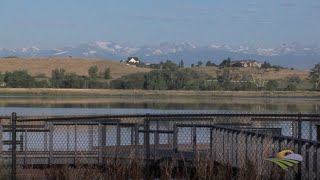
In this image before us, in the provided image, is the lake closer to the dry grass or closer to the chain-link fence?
the chain-link fence

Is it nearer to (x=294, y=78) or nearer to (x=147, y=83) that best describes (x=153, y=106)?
(x=147, y=83)

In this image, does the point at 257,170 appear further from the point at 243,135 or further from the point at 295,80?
the point at 295,80

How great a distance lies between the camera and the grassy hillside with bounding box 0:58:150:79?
128m

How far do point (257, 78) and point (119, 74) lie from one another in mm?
20087

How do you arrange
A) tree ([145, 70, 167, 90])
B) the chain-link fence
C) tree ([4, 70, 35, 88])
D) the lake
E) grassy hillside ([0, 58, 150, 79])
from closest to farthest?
the chain-link fence → the lake → tree ([145, 70, 167, 90]) → tree ([4, 70, 35, 88]) → grassy hillside ([0, 58, 150, 79])

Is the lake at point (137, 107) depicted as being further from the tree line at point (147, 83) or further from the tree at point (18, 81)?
the tree at point (18, 81)

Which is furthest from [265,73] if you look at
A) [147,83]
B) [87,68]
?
Result: [147,83]

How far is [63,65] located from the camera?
450 ft

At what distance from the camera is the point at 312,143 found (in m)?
16.5

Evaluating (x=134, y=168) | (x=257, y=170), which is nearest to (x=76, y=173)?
(x=134, y=168)

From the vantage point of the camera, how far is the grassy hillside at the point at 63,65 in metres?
128

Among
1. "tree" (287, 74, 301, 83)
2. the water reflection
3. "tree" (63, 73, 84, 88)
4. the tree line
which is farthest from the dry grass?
the water reflection

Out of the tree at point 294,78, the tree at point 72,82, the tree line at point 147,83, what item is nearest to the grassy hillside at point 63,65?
the tree line at point 147,83

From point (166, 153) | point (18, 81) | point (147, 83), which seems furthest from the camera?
point (18, 81)
